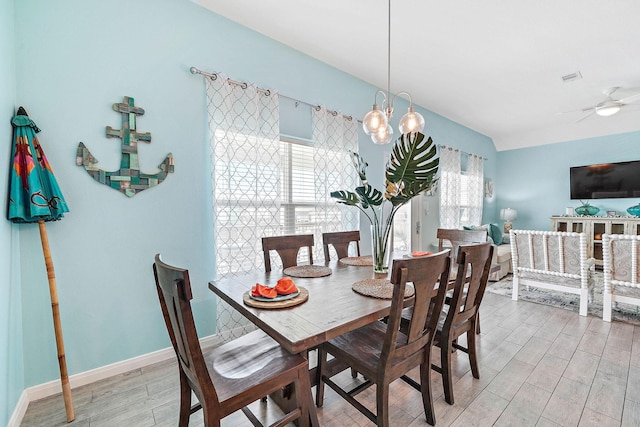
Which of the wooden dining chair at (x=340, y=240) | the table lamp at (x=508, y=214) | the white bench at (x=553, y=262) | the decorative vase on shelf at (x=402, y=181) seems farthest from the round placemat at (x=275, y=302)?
the table lamp at (x=508, y=214)

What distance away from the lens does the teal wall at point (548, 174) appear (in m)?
5.14

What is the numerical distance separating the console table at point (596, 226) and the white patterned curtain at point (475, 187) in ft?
4.43

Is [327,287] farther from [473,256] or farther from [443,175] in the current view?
[443,175]

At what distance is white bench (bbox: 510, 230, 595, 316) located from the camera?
2.90 metres

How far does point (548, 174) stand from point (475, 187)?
1.73m

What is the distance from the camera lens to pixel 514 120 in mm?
5188

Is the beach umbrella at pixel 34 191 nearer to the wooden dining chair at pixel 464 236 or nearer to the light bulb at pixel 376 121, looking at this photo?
the light bulb at pixel 376 121

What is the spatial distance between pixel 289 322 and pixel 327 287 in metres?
0.53

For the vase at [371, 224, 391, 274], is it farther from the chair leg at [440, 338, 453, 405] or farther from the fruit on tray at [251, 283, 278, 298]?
the fruit on tray at [251, 283, 278, 298]

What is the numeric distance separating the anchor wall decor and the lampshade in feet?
22.4

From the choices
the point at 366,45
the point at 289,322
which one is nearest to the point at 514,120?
the point at 366,45

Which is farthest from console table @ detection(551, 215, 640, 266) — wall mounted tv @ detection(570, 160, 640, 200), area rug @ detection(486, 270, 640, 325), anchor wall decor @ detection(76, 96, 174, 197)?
anchor wall decor @ detection(76, 96, 174, 197)

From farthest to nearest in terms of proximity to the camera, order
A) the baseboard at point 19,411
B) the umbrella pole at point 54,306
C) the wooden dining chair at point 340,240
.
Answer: the wooden dining chair at point 340,240 → the umbrella pole at point 54,306 → the baseboard at point 19,411

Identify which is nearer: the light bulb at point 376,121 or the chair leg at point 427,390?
the chair leg at point 427,390
